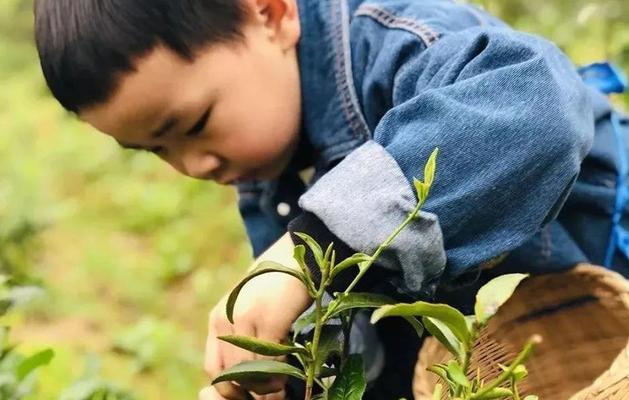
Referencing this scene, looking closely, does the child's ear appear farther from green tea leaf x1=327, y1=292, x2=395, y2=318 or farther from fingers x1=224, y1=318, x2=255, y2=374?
green tea leaf x1=327, y1=292, x2=395, y2=318

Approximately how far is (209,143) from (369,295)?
463 mm

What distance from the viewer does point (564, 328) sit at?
1104 mm

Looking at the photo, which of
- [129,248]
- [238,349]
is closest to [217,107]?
[238,349]

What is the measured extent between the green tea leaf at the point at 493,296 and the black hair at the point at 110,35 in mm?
543

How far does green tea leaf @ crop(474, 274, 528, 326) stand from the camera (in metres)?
0.53

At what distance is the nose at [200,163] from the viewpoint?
108 cm

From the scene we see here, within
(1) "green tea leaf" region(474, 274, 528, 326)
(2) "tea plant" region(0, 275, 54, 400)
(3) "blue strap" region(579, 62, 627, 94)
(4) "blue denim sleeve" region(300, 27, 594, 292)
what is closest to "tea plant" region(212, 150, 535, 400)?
(1) "green tea leaf" region(474, 274, 528, 326)

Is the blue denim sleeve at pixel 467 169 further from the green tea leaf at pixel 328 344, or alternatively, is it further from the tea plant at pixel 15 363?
the tea plant at pixel 15 363

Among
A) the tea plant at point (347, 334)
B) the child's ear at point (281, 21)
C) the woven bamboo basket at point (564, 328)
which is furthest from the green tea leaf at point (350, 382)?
the child's ear at point (281, 21)

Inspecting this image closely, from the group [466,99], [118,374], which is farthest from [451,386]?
[118,374]

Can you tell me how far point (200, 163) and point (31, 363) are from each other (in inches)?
12.1

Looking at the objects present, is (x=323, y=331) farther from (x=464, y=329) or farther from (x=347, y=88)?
(x=347, y=88)

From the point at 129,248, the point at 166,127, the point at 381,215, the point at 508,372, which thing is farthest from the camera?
the point at 129,248

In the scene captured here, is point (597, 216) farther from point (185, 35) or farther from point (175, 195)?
point (175, 195)
